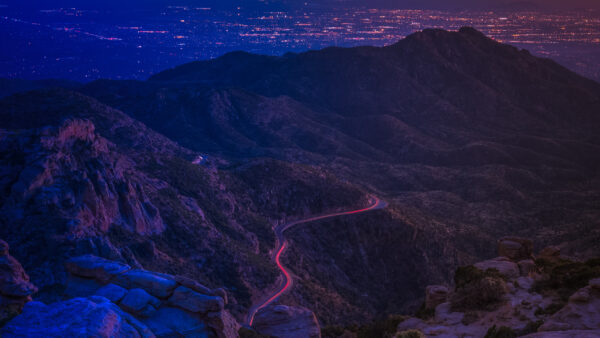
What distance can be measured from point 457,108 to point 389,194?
86.9 meters

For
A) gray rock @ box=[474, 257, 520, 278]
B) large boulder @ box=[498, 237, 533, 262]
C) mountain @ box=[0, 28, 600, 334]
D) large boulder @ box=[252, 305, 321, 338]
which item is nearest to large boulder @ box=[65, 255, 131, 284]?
large boulder @ box=[252, 305, 321, 338]

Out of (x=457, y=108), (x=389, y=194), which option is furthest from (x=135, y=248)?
(x=457, y=108)

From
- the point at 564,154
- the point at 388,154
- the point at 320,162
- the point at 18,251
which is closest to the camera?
the point at 18,251

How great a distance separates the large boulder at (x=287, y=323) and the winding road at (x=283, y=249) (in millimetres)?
8412

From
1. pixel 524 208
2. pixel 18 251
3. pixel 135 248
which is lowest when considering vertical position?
pixel 524 208

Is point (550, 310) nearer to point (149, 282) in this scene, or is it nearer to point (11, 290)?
point (149, 282)

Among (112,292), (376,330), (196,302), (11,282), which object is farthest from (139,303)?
(376,330)

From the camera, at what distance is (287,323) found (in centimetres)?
2595

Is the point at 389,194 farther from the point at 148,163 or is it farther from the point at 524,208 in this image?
the point at 148,163

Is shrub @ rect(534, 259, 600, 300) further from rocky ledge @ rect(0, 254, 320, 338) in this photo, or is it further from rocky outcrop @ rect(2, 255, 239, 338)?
rocky outcrop @ rect(2, 255, 239, 338)

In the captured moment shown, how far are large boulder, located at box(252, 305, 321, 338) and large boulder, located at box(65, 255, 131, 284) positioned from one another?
849cm

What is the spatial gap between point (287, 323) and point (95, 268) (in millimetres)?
11099

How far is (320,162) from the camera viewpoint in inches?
4390

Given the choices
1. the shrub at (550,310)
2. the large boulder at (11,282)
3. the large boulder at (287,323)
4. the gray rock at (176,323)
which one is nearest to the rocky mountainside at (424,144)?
the large boulder at (287,323)
